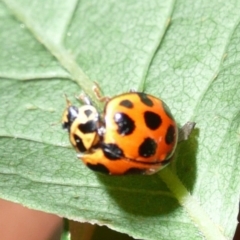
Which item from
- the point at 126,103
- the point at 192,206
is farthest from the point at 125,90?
the point at 192,206

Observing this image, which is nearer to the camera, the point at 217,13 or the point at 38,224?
the point at 217,13

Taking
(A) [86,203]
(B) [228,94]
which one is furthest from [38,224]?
(B) [228,94]

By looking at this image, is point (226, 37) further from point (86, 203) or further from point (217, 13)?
point (86, 203)

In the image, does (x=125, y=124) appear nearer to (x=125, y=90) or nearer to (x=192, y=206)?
(x=125, y=90)

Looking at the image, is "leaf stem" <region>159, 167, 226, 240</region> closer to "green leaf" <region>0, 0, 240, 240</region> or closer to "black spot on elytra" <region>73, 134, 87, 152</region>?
"green leaf" <region>0, 0, 240, 240</region>

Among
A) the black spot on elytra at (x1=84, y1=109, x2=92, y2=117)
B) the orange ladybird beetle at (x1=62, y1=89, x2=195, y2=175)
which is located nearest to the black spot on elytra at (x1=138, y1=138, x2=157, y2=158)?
the orange ladybird beetle at (x1=62, y1=89, x2=195, y2=175)

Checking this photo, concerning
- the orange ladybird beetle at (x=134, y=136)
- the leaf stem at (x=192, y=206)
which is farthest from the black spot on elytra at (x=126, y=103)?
the leaf stem at (x=192, y=206)
